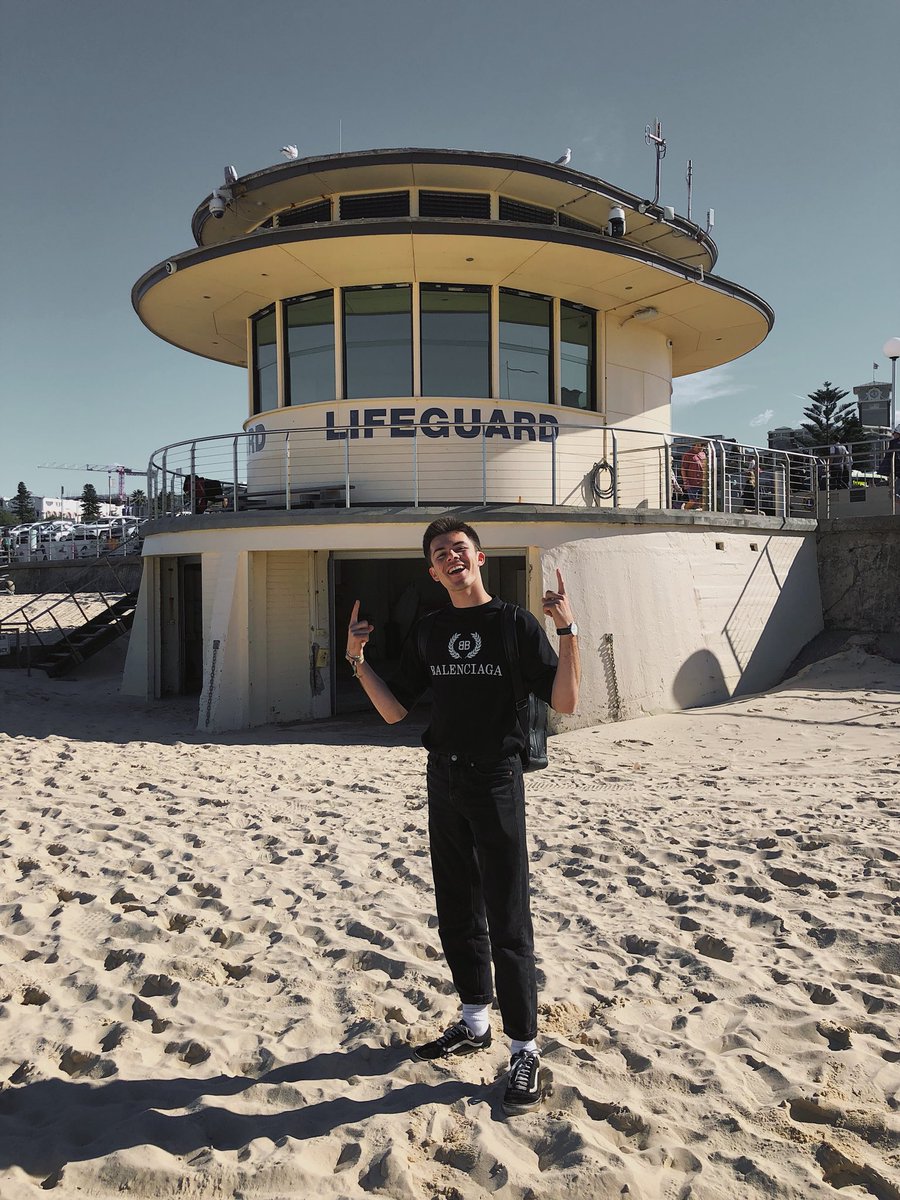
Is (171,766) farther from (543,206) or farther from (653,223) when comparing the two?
(653,223)

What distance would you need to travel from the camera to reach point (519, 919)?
3.20 m

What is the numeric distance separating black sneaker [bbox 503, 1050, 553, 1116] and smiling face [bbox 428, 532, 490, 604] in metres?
1.69

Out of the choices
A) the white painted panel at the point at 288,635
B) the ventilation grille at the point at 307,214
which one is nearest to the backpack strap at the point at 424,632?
the white painted panel at the point at 288,635

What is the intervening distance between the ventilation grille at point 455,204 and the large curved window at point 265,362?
2.74 metres

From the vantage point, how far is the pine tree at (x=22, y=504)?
12712cm

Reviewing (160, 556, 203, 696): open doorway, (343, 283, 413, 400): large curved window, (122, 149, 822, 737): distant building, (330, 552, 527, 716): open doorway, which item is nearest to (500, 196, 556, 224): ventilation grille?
(122, 149, 822, 737): distant building

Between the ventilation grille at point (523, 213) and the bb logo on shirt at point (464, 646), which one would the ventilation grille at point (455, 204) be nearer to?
the ventilation grille at point (523, 213)

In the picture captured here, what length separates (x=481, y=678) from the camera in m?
3.24

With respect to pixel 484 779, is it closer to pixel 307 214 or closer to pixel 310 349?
pixel 310 349

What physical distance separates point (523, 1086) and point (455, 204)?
1184 centimetres

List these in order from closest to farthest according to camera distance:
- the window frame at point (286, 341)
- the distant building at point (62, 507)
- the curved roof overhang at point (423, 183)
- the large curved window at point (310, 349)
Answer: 1. the curved roof overhang at point (423, 183)
2. the large curved window at point (310, 349)
3. the window frame at point (286, 341)
4. the distant building at point (62, 507)

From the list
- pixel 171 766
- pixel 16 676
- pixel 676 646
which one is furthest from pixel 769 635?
pixel 16 676

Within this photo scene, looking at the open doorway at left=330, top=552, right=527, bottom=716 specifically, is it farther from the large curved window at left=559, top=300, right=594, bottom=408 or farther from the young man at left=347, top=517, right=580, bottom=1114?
the young man at left=347, top=517, right=580, bottom=1114

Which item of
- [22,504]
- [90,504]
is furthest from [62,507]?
[22,504]
